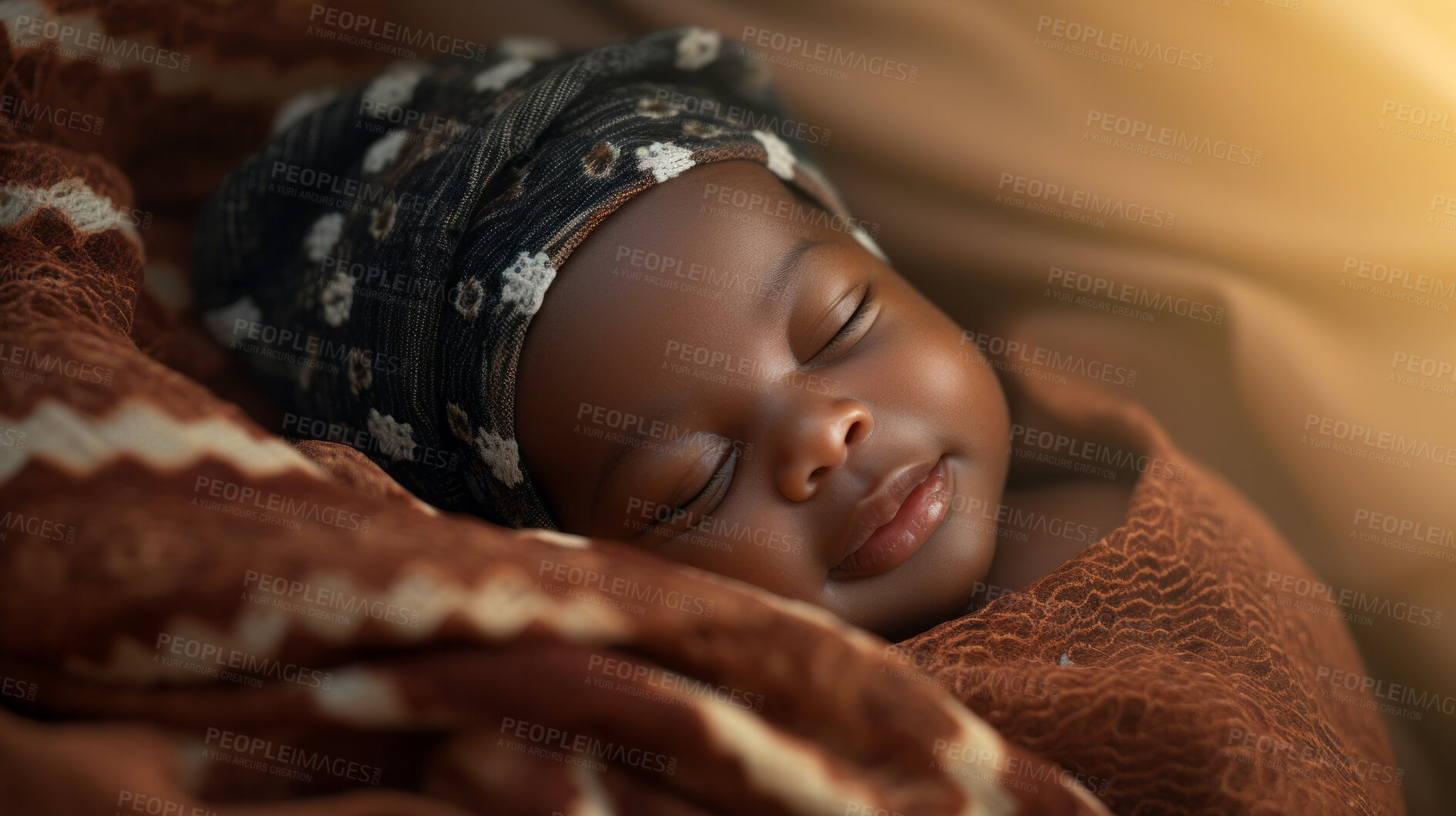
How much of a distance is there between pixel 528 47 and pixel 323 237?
50 cm

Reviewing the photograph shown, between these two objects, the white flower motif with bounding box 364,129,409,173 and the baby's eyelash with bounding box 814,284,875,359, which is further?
the white flower motif with bounding box 364,129,409,173

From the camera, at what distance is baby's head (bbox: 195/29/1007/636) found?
44.4 inches

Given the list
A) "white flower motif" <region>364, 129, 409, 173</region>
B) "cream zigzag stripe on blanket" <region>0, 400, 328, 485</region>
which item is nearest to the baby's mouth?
"cream zigzag stripe on blanket" <region>0, 400, 328, 485</region>

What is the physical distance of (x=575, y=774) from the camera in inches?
25.9

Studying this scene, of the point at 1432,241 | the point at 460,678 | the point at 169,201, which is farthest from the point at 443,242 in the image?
the point at 1432,241

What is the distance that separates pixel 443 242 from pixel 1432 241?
4.55ft

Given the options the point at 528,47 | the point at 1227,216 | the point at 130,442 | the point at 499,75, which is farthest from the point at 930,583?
the point at 528,47

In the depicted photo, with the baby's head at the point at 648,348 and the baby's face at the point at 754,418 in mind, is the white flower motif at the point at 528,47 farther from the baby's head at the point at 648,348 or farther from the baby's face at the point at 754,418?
the baby's face at the point at 754,418

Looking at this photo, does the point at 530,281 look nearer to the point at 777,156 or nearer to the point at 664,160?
the point at 664,160

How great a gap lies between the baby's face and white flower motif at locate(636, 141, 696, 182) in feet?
0.05

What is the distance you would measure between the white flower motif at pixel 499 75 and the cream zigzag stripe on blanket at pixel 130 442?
83cm

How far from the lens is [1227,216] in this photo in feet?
4.39

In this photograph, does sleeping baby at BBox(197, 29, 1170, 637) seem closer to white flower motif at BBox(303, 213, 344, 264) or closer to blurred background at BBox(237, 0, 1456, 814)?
white flower motif at BBox(303, 213, 344, 264)

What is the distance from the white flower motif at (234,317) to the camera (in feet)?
4.96
